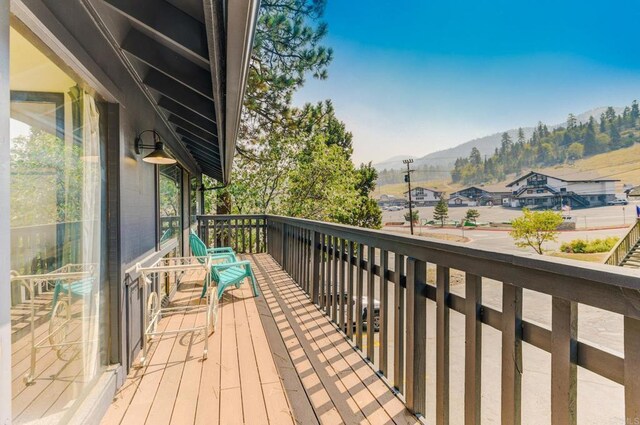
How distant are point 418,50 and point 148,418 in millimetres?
44815

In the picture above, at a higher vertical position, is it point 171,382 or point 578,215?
point 578,215

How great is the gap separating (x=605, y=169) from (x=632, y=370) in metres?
36.2

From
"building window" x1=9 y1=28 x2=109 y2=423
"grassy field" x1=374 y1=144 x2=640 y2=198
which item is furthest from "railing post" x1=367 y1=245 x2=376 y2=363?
"grassy field" x1=374 y1=144 x2=640 y2=198

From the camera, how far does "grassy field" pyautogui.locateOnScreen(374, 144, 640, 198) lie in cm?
2552

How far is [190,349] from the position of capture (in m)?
2.83

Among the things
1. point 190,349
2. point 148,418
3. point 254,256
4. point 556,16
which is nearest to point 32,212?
point 148,418

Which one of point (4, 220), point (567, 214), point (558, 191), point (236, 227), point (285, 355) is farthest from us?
point (558, 191)

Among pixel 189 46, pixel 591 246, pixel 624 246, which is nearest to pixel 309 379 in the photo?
pixel 189 46

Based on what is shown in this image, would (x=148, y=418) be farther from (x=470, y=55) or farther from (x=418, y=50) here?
(x=470, y=55)

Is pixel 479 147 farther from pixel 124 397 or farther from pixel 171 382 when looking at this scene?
pixel 124 397

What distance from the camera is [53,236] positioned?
1490 millimetres

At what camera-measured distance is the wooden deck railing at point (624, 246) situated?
14531 mm

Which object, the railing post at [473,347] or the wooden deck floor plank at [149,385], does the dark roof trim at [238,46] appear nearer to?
the railing post at [473,347]

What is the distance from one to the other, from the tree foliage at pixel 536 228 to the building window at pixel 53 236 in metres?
27.3
